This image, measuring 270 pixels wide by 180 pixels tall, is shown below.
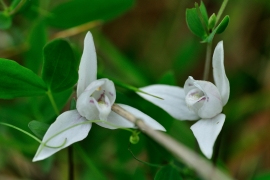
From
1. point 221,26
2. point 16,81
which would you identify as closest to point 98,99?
point 16,81

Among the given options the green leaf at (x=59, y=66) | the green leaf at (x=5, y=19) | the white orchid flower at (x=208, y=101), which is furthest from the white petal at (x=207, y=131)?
the green leaf at (x=5, y=19)

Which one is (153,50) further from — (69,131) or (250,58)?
(69,131)

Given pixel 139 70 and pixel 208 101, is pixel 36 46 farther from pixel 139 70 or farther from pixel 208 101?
pixel 208 101

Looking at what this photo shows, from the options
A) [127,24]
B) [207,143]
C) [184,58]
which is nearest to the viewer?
[207,143]

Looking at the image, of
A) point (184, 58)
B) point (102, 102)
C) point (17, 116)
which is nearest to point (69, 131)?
point (102, 102)

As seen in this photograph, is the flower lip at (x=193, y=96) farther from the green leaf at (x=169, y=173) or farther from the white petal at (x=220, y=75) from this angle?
the green leaf at (x=169, y=173)

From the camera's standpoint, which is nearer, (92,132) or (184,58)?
(92,132)

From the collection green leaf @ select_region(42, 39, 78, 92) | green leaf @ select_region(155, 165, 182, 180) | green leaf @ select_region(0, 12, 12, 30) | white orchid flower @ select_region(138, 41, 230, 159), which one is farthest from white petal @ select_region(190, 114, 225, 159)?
green leaf @ select_region(0, 12, 12, 30)

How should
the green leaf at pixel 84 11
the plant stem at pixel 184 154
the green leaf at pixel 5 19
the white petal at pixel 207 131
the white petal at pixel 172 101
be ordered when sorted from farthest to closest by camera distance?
the green leaf at pixel 84 11 → the green leaf at pixel 5 19 → the white petal at pixel 172 101 → the white petal at pixel 207 131 → the plant stem at pixel 184 154
